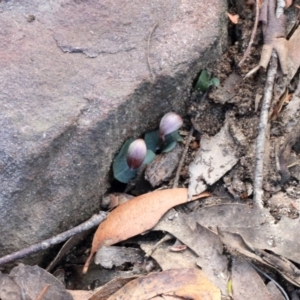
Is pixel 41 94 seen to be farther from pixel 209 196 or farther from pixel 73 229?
pixel 209 196

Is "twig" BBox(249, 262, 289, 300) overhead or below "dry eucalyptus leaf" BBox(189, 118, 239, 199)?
below

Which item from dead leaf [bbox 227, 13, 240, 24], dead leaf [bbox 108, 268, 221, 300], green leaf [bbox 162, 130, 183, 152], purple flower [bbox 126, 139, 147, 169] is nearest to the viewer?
dead leaf [bbox 108, 268, 221, 300]

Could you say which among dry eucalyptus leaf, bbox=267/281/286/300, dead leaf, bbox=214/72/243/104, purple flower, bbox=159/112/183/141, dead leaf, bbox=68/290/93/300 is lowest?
dry eucalyptus leaf, bbox=267/281/286/300

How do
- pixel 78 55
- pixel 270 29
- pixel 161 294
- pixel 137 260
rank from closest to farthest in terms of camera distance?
1. pixel 161 294
2. pixel 137 260
3. pixel 78 55
4. pixel 270 29

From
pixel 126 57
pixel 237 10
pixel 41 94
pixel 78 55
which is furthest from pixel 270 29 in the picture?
pixel 41 94

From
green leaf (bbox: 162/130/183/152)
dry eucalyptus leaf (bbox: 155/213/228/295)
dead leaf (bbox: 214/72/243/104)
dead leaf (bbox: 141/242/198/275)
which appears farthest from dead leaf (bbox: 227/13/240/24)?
dead leaf (bbox: 141/242/198/275)

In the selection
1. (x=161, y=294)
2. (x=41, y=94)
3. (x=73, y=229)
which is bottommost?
(x=161, y=294)

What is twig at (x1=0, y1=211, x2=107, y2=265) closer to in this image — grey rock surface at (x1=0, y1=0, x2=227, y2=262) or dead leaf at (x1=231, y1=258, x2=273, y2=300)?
grey rock surface at (x1=0, y1=0, x2=227, y2=262)
